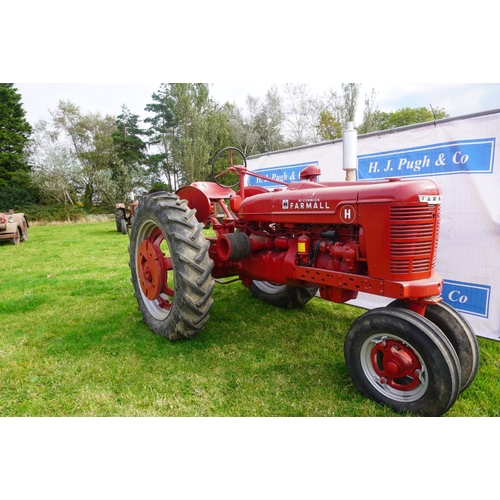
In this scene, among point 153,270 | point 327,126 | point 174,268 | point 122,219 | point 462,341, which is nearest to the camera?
point 462,341

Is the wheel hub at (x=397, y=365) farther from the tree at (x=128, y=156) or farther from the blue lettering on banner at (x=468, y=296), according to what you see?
the tree at (x=128, y=156)

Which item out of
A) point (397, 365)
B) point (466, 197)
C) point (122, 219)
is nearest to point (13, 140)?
point (122, 219)

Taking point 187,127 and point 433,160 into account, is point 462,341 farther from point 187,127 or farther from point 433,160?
point 187,127

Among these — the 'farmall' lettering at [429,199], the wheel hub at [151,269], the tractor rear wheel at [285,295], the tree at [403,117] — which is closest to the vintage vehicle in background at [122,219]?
the tractor rear wheel at [285,295]

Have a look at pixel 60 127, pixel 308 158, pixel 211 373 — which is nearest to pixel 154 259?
pixel 211 373

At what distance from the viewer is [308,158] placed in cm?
507

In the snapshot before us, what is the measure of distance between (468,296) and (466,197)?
97 centimetres

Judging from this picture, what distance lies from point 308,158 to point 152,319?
3049 mm

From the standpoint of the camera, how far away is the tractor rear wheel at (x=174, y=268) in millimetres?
2980

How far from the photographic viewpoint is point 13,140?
25.1 metres

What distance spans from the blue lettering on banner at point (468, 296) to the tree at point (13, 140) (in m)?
28.5

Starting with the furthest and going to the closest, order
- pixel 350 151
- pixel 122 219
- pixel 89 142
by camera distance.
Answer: pixel 89 142
pixel 122 219
pixel 350 151

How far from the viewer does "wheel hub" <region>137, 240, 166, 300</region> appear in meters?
3.50

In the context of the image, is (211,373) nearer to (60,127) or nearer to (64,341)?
(64,341)
